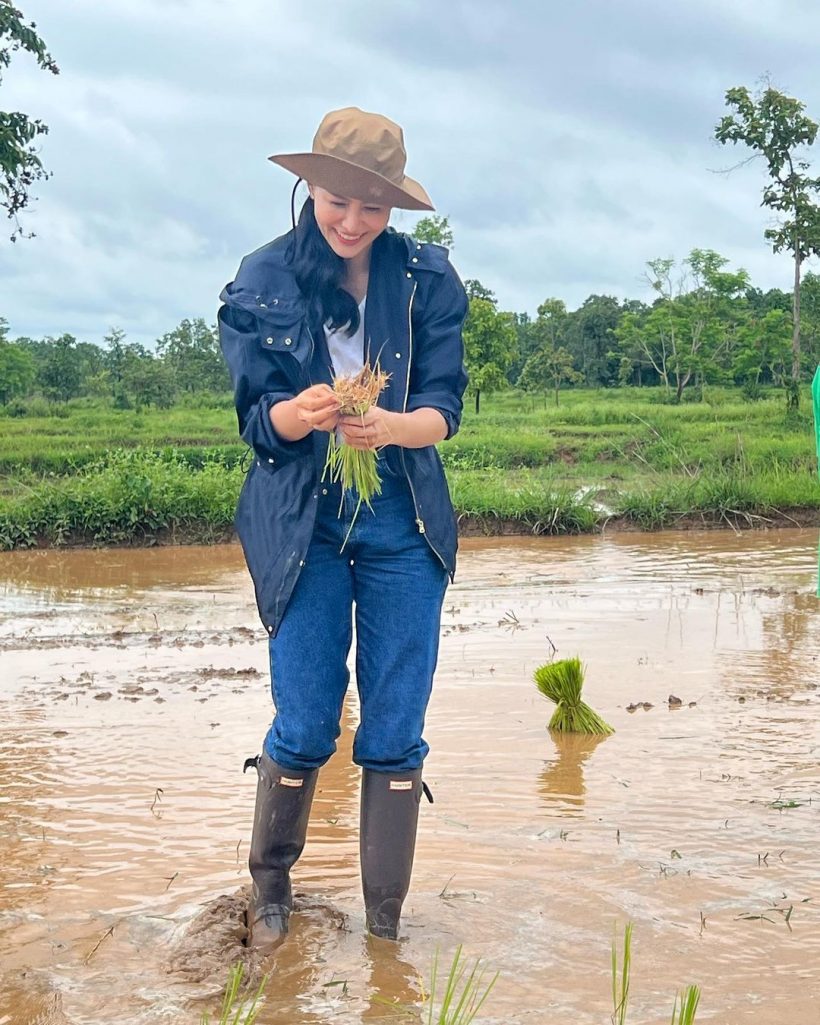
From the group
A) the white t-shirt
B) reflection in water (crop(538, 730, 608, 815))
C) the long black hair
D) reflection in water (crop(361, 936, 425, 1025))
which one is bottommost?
reflection in water (crop(361, 936, 425, 1025))

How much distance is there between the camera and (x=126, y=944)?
284 centimetres

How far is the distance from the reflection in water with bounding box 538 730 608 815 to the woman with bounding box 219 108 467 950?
3.98 ft

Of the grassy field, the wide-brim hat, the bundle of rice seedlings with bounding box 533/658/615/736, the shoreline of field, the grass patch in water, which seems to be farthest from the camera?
the shoreline of field

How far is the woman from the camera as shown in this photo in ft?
8.62

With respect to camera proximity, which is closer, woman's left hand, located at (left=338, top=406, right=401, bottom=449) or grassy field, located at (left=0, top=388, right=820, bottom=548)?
woman's left hand, located at (left=338, top=406, right=401, bottom=449)

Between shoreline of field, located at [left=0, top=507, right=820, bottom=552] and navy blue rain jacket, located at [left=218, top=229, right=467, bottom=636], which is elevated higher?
navy blue rain jacket, located at [left=218, top=229, right=467, bottom=636]

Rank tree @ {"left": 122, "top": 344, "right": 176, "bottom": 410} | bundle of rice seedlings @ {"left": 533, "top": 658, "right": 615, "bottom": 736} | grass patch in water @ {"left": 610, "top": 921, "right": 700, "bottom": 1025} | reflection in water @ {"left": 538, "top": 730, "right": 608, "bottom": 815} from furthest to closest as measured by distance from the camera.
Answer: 1. tree @ {"left": 122, "top": 344, "right": 176, "bottom": 410}
2. bundle of rice seedlings @ {"left": 533, "top": 658, "right": 615, "bottom": 736}
3. reflection in water @ {"left": 538, "top": 730, "right": 608, "bottom": 815}
4. grass patch in water @ {"left": 610, "top": 921, "right": 700, "bottom": 1025}

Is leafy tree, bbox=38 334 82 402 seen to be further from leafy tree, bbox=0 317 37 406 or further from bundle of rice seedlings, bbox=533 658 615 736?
bundle of rice seedlings, bbox=533 658 615 736

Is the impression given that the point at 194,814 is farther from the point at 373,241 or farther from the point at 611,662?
the point at 611,662

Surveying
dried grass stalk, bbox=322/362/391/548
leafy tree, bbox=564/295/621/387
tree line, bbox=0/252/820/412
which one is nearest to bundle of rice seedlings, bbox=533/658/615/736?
dried grass stalk, bbox=322/362/391/548

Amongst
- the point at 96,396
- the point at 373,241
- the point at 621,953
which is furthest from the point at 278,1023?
the point at 96,396

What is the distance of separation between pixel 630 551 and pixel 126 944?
865cm

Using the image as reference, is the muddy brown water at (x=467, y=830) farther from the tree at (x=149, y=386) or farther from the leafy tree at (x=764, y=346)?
the leafy tree at (x=764, y=346)

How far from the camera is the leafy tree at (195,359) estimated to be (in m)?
46.6
